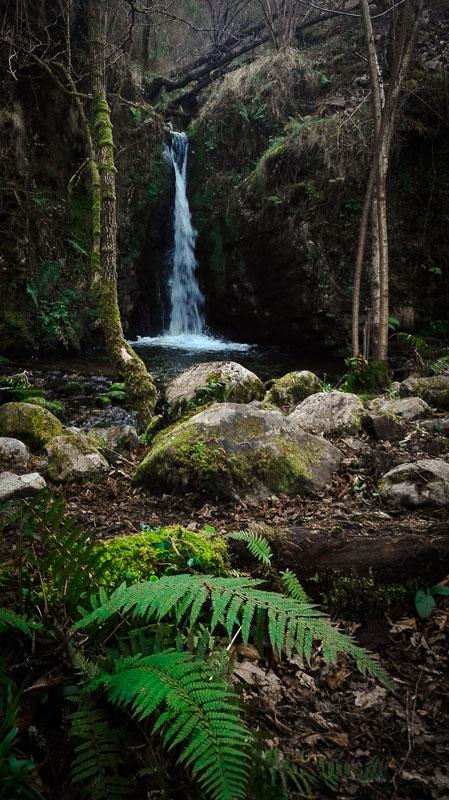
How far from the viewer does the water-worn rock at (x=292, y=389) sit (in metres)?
5.91

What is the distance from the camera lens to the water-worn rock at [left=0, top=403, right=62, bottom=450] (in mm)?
4539

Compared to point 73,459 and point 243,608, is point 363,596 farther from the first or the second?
point 73,459

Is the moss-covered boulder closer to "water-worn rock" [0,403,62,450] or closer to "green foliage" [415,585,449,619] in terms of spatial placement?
"green foliage" [415,585,449,619]

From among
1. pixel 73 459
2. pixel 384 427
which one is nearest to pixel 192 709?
pixel 73 459

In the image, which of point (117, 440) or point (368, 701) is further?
point (117, 440)

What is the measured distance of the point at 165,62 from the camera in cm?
1859

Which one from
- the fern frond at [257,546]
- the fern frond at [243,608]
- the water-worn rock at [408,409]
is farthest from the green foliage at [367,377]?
the fern frond at [243,608]

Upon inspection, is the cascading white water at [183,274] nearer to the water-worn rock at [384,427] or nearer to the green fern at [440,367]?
the green fern at [440,367]

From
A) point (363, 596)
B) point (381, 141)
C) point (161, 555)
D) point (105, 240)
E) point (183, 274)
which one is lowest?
point (363, 596)

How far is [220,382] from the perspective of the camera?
534 centimetres

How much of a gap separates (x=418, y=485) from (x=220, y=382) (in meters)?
2.98

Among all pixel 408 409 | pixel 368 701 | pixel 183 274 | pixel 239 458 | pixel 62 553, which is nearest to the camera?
pixel 62 553

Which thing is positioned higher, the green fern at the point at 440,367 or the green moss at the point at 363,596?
the green fern at the point at 440,367

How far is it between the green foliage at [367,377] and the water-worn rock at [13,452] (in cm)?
482
